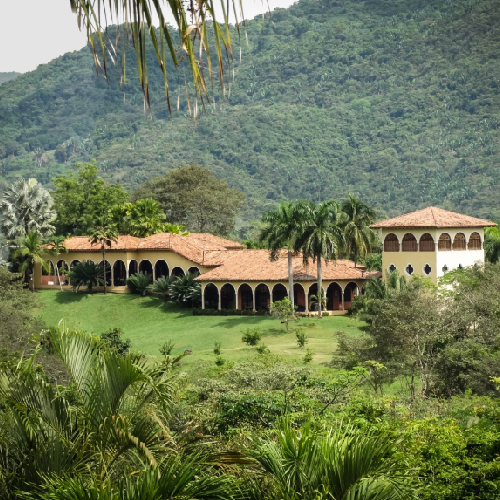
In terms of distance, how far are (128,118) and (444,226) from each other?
5574 inches

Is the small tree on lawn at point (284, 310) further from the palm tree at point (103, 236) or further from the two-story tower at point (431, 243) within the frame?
the palm tree at point (103, 236)

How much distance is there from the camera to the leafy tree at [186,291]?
53.6 metres

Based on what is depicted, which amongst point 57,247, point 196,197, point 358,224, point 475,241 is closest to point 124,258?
point 57,247

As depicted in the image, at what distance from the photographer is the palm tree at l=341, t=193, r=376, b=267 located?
55.4 m

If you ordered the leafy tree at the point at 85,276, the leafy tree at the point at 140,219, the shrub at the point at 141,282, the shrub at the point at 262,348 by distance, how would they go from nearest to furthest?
the shrub at the point at 262,348, the shrub at the point at 141,282, the leafy tree at the point at 85,276, the leafy tree at the point at 140,219

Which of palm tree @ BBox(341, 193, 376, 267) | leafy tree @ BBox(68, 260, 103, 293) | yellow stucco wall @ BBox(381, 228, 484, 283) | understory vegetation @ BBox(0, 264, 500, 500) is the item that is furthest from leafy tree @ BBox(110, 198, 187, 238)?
understory vegetation @ BBox(0, 264, 500, 500)

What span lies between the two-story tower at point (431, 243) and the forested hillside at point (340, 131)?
72771 mm

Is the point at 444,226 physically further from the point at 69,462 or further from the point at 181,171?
the point at 69,462

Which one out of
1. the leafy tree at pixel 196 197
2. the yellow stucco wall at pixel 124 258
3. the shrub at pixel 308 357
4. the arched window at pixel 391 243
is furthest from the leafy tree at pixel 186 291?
the leafy tree at pixel 196 197

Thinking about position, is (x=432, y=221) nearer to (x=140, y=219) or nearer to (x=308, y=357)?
(x=308, y=357)

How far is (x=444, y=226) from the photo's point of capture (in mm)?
51250

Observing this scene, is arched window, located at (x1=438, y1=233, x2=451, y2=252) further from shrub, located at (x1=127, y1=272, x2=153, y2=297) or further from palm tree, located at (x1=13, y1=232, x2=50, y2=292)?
palm tree, located at (x1=13, y1=232, x2=50, y2=292)

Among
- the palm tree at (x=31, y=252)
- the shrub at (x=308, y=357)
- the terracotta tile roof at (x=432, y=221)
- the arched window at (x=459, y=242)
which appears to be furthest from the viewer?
the palm tree at (x=31, y=252)

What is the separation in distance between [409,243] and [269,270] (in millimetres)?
7963
